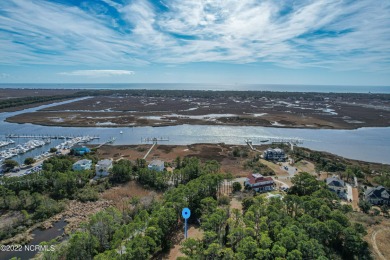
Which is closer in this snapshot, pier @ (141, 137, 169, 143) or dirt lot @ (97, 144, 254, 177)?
dirt lot @ (97, 144, 254, 177)

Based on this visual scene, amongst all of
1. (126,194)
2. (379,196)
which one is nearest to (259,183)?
(379,196)

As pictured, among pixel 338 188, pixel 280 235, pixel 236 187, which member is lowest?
pixel 236 187

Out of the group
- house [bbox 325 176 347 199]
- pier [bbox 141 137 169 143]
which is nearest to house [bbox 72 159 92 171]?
pier [bbox 141 137 169 143]

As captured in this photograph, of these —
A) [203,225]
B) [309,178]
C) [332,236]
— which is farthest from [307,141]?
[203,225]

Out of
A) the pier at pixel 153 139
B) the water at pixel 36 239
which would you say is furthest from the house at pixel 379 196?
the pier at pixel 153 139

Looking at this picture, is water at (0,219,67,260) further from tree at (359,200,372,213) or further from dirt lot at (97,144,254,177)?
tree at (359,200,372,213)

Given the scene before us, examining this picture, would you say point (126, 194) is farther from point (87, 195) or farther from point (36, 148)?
point (36, 148)

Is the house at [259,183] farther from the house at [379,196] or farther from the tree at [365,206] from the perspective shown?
the house at [379,196]
